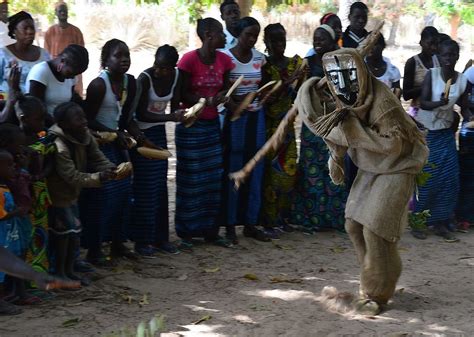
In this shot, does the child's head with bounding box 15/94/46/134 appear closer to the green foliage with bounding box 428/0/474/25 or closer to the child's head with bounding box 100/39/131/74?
the child's head with bounding box 100/39/131/74

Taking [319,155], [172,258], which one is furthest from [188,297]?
[319,155]

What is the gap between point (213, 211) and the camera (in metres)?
7.07

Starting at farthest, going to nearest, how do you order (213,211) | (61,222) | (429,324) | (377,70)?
1. (377,70)
2. (213,211)
3. (61,222)
4. (429,324)

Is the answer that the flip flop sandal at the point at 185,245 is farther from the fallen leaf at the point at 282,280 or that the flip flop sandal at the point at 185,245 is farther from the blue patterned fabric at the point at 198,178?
the fallen leaf at the point at 282,280

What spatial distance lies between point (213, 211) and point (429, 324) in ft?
8.00

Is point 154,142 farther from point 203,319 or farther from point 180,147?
point 203,319

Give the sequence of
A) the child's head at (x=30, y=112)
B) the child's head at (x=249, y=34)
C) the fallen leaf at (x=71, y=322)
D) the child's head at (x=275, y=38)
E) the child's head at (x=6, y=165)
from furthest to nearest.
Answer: the child's head at (x=275, y=38)
the child's head at (x=249, y=34)
the child's head at (x=30, y=112)
the fallen leaf at (x=71, y=322)
the child's head at (x=6, y=165)

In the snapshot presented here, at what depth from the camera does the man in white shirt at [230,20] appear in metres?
7.31

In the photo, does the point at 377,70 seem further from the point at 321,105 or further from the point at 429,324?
the point at 429,324

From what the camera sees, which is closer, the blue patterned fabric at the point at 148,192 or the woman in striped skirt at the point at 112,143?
the woman in striped skirt at the point at 112,143

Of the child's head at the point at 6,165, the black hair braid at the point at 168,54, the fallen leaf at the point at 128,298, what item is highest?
the black hair braid at the point at 168,54

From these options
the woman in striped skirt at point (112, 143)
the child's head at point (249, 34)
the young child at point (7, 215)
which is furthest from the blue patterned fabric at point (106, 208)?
the child's head at point (249, 34)

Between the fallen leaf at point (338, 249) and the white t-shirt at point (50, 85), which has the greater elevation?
the white t-shirt at point (50, 85)

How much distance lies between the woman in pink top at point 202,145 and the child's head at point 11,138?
190 cm
